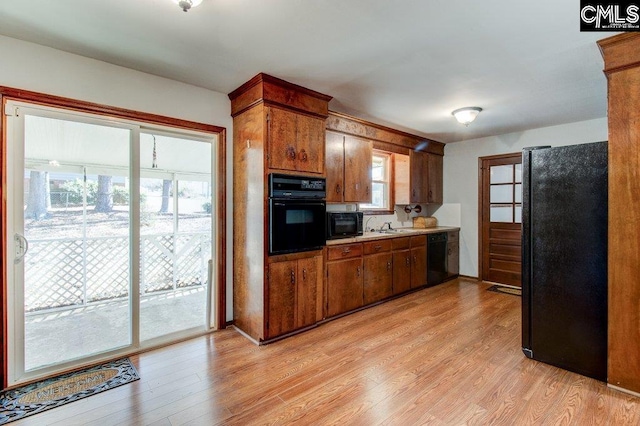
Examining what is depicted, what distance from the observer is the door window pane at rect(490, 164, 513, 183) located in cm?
490

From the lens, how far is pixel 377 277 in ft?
13.0

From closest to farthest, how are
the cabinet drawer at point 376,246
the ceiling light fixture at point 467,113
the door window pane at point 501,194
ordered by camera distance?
the ceiling light fixture at point 467,113 → the cabinet drawer at point 376,246 → the door window pane at point 501,194

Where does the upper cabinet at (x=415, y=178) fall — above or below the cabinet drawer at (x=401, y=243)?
above

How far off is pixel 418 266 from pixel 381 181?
57.9 inches

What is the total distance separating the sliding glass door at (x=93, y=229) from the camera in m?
2.27

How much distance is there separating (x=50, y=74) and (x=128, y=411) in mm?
2518

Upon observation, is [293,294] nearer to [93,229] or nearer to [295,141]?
[295,141]

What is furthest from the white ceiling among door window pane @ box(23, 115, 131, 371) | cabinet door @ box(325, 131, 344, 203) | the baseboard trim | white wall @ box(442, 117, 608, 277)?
the baseboard trim

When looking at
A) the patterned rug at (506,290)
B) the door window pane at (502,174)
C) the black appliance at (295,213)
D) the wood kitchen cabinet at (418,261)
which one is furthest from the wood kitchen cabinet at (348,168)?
the patterned rug at (506,290)

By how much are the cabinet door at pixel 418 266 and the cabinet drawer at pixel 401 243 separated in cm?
17

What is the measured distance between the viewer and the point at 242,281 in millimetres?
3143

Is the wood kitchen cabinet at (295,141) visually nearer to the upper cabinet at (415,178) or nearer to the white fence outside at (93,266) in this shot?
the white fence outside at (93,266)

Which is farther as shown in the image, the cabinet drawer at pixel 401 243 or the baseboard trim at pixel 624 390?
the cabinet drawer at pixel 401 243

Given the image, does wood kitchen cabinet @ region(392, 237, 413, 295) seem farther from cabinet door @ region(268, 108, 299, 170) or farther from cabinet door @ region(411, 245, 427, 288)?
cabinet door @ region(268, 108, 299, 170)
